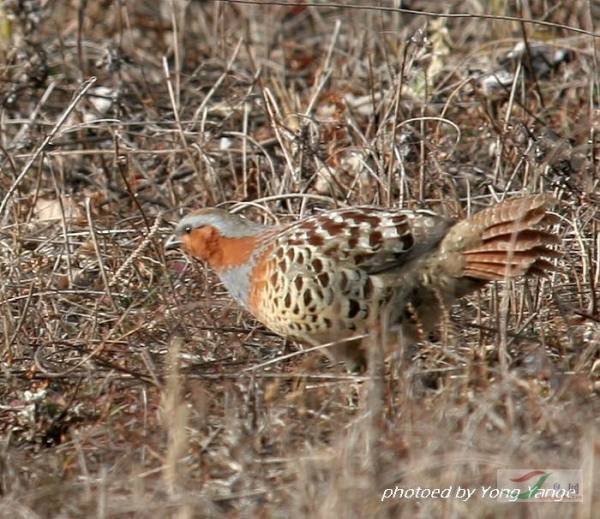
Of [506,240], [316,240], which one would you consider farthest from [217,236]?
[506,240]

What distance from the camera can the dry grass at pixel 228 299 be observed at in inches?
158

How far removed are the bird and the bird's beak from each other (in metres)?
0.64

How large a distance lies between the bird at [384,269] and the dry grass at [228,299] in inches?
7.5

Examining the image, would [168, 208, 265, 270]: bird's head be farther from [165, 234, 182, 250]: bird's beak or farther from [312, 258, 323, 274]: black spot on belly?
[312, 258, 323, 274]: black spot on belly

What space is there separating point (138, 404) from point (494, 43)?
3857 mm

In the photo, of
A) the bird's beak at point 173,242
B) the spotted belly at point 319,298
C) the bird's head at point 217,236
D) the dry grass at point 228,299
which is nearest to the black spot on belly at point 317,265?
the spotted belly at point 319,298

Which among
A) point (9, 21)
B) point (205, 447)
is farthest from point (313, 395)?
point (9, 21)

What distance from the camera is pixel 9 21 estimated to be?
7980 mm

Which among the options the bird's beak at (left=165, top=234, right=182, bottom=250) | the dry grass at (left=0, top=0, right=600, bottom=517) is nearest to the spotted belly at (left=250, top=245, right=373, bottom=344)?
the dry grass at (left=0, top=0, right=600, bottom=517)

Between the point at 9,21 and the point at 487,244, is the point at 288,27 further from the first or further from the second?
the point at 487,244

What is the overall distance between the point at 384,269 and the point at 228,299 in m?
0.98

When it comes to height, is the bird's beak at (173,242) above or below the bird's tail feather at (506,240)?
below

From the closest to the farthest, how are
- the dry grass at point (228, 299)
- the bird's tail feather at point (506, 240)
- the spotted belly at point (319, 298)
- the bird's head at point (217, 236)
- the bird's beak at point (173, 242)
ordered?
the dry grass at point (228, 299) → the bird's tail feather at point (506, 240) → the spotted belly at point (319, 298) → the bird's head at point (217, 236) → the bird's beak at point (173, 242)

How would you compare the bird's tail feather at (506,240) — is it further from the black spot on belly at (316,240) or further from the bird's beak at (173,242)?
the bird's beak at (173,242)
